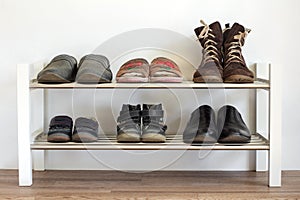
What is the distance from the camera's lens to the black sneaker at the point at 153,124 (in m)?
1.42

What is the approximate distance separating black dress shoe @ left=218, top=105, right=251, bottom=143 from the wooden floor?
0.15 metres

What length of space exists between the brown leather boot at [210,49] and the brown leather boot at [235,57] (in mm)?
21

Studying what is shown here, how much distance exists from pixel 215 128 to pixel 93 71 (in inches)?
16.8

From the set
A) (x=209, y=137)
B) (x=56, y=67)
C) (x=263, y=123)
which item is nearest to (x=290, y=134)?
(x=263, y=123)

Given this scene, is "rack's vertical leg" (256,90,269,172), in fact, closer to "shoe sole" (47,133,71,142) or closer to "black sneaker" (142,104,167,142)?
"black sneaker" (142,104,167,142)

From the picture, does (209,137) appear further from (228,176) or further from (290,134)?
(290,134)

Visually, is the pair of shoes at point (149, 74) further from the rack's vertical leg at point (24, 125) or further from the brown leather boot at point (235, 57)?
the rack's vertical leg at point (24, 125)

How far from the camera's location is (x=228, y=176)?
5.15ft

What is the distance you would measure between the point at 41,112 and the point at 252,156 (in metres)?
0.78

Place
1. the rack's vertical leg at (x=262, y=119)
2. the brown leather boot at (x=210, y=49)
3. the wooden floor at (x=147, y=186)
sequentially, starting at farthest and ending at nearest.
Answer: the rack's vertical leg at (x=262, y=119)
the brown leather boot at (x=210, y=49)
the wooden floor at (x=147, y=186)

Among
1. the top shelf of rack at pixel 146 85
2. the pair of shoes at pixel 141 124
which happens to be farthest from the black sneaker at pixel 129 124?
the top shelf of rack at pixel 146 85

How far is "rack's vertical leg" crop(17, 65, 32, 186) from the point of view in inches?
54.2

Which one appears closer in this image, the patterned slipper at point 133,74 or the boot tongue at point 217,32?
the patterned slipper at point 133,74

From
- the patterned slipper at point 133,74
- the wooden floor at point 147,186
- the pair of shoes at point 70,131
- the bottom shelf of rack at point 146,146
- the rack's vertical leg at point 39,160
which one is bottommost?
the wooden floor at point 147,186
